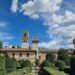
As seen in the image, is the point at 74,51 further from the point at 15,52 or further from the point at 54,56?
the point at 15,52

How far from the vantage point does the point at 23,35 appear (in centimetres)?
7875

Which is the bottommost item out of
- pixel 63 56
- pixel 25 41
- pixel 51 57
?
pixel 51 57

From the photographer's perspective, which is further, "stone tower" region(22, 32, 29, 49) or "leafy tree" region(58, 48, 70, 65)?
"stone tower" region(22, 32, 29, 49)

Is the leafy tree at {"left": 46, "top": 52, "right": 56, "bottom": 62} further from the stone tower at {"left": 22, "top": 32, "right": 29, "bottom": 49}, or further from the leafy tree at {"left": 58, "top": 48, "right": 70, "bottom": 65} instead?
the stone tower at {"left": 22, "top": 32, "right": 29, "bottom": 49}

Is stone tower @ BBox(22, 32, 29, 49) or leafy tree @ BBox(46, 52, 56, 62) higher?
stone tower @ BBox(22, 32, 29, 49)

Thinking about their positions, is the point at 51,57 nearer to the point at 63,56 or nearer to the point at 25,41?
the point at 63,56

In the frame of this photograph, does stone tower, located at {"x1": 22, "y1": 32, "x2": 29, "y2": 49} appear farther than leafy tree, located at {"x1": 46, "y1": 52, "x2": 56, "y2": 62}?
Yes

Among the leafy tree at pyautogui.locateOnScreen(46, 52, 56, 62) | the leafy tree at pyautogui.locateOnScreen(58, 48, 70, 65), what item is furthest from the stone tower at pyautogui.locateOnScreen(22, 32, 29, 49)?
the leafy tree at pyautogui.locateOnScreen(58, 48, 70, 65)

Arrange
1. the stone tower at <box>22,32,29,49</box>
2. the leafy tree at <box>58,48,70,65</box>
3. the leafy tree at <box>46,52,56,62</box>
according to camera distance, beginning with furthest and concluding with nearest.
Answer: the stone tower at <box>22,32,29,49</box>
the leafy tree at <box>46,52,56,62</box>
the leafy tree at <box>58,48,70,65</box>

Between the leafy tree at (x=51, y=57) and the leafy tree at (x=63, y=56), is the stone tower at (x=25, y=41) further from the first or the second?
the leafy tree at (x=63, y=56)

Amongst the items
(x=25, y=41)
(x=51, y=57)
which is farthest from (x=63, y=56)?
(x=25, y=41)

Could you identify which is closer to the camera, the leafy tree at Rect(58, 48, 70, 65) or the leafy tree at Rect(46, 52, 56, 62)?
the leafy tree at Rect(58, 48, 70, 65)

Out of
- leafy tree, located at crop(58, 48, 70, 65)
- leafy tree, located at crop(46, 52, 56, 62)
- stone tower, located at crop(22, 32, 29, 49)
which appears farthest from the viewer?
stone tower, located at crop(22, 32, 29, 49)

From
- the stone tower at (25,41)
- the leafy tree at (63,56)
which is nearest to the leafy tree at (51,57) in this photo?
the leafy tree at (63,56)
